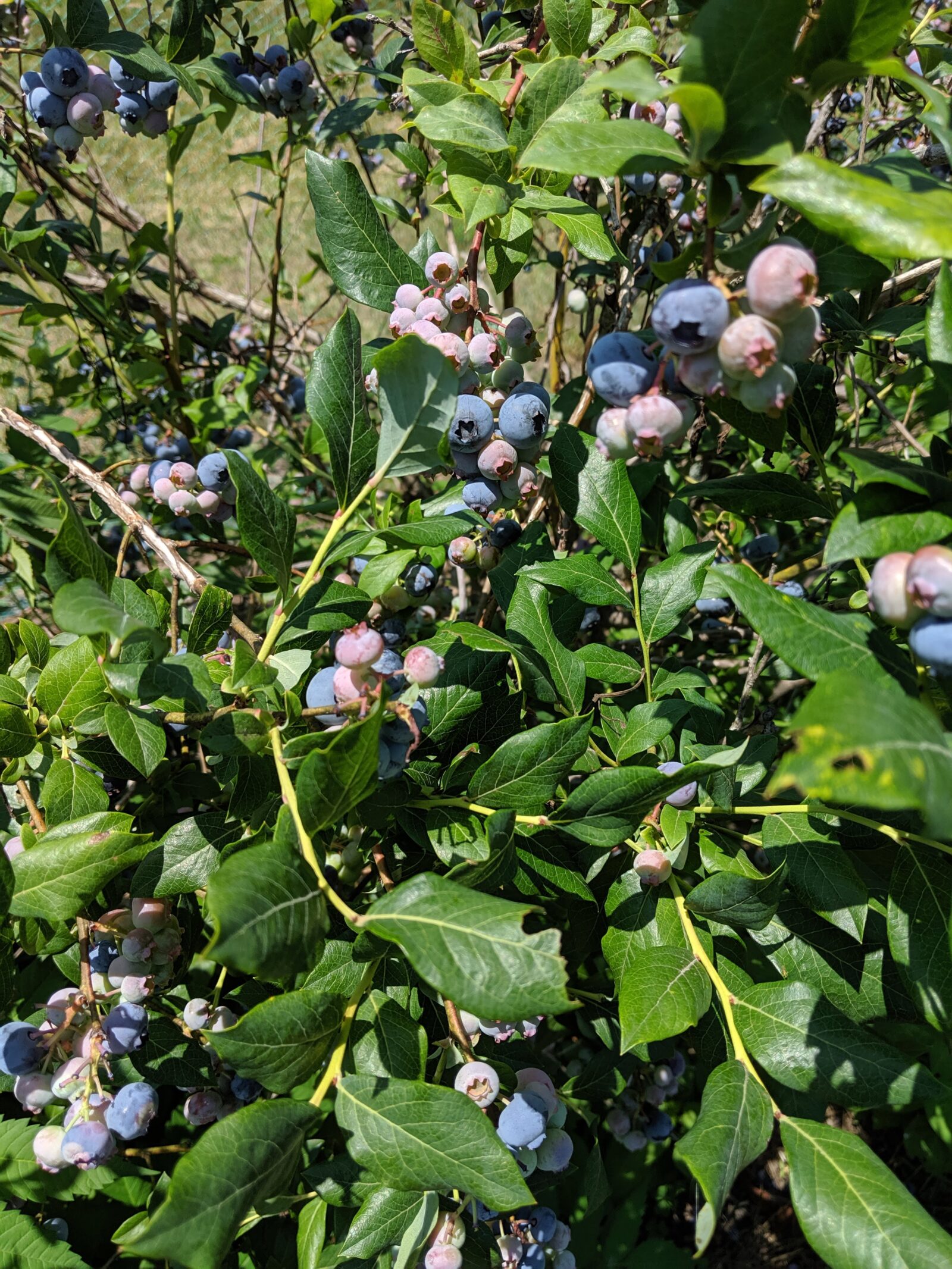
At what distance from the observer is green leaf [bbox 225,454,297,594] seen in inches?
34.8

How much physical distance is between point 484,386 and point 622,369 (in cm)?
36

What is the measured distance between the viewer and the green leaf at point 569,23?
1006 millimetres

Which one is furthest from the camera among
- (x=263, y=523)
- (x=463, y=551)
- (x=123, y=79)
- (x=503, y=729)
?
(x=123, y=79)

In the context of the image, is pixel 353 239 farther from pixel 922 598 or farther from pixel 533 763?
pixel 922 598

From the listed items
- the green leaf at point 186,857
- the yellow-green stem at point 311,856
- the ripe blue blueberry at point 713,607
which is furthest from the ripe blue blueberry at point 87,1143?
the ripe blue blueberry at point 713,607

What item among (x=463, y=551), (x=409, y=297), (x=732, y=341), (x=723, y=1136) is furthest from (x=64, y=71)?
(x=723, y=1136)

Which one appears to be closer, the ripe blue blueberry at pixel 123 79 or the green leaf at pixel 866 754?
the green leaf at pixel 866 754

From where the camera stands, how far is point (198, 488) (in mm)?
1701

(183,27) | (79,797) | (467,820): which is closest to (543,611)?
(467,820)

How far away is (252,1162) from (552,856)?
487mm

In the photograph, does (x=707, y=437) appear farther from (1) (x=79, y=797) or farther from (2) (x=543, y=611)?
(1) (x=79, y=797)

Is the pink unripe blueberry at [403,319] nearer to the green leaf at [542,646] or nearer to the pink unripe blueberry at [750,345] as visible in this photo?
the green leaf at [542,646]

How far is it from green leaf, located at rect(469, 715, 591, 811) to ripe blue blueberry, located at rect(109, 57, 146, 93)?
148 centimetres

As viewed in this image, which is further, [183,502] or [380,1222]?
[183,502]
